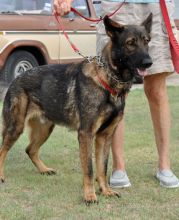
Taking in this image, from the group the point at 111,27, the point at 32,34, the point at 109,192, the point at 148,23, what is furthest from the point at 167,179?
the point at 32,34

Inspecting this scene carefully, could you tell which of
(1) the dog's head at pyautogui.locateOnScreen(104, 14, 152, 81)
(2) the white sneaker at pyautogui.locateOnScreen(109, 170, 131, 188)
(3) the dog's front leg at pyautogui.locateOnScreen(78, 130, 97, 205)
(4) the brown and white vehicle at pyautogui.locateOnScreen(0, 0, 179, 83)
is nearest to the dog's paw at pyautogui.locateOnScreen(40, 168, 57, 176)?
(2) the white sneaker at pyautogui.locateOnScreen(109, 170, 131, 188)

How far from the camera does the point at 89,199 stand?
4.48 metres

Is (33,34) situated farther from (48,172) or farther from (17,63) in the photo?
(48,172)

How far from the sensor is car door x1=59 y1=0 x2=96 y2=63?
454 inches

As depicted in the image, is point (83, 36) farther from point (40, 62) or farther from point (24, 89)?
point (24, 89)

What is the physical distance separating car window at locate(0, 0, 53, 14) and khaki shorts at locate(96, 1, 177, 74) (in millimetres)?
5986

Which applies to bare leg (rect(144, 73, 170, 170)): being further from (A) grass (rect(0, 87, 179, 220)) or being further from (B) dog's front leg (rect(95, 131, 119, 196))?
(B) dog's front leg (rect(95, 131, 119, 196))

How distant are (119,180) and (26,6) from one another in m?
6.63

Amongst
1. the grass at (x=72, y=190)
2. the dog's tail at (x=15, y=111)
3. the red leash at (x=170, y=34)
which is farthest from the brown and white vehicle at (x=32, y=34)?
the red leash at (x=170, y=34)

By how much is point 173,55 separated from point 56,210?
182 cm

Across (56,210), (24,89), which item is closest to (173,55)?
(24,89)

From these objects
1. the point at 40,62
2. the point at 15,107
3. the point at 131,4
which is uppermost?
the point at 131,4

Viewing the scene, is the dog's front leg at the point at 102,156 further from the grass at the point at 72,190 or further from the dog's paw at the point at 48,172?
the dog's paw at the point at 48,172

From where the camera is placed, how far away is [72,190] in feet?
15.9
